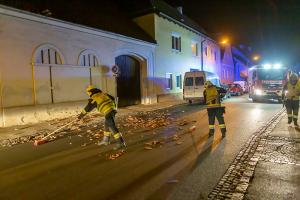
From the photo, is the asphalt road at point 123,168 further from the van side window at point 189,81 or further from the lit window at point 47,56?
the van side window at point 189,81

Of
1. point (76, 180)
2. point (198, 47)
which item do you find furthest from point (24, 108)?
point (198, 47)

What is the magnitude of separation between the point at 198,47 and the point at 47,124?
23750 millimetres

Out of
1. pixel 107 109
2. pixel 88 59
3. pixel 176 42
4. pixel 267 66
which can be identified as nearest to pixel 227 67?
pixel 176 42

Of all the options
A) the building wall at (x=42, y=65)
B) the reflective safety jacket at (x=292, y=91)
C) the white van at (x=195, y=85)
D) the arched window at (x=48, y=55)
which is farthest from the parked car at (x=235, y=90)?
the arched window at (x=48, y=55)

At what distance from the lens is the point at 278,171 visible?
5184 mm

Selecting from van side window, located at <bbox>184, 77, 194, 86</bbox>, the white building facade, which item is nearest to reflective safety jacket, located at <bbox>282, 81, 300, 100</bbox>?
van side window, located at <bbox>184, 77, 194, 86</bbox>

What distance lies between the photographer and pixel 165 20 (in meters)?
24.9

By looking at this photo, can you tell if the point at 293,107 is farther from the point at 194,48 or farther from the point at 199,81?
the point at 194,48

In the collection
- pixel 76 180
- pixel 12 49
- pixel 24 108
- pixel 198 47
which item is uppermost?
pixel 198 47

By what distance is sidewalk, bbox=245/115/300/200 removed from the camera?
4203mm

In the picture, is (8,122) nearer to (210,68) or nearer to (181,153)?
(181,153)

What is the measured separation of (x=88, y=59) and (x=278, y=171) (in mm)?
13169

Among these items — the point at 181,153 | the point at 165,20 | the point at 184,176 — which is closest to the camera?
the point at 184,176

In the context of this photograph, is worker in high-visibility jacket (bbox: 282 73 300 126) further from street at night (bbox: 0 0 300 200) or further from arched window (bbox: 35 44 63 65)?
arched window (bbox: 35 44 63 65)
